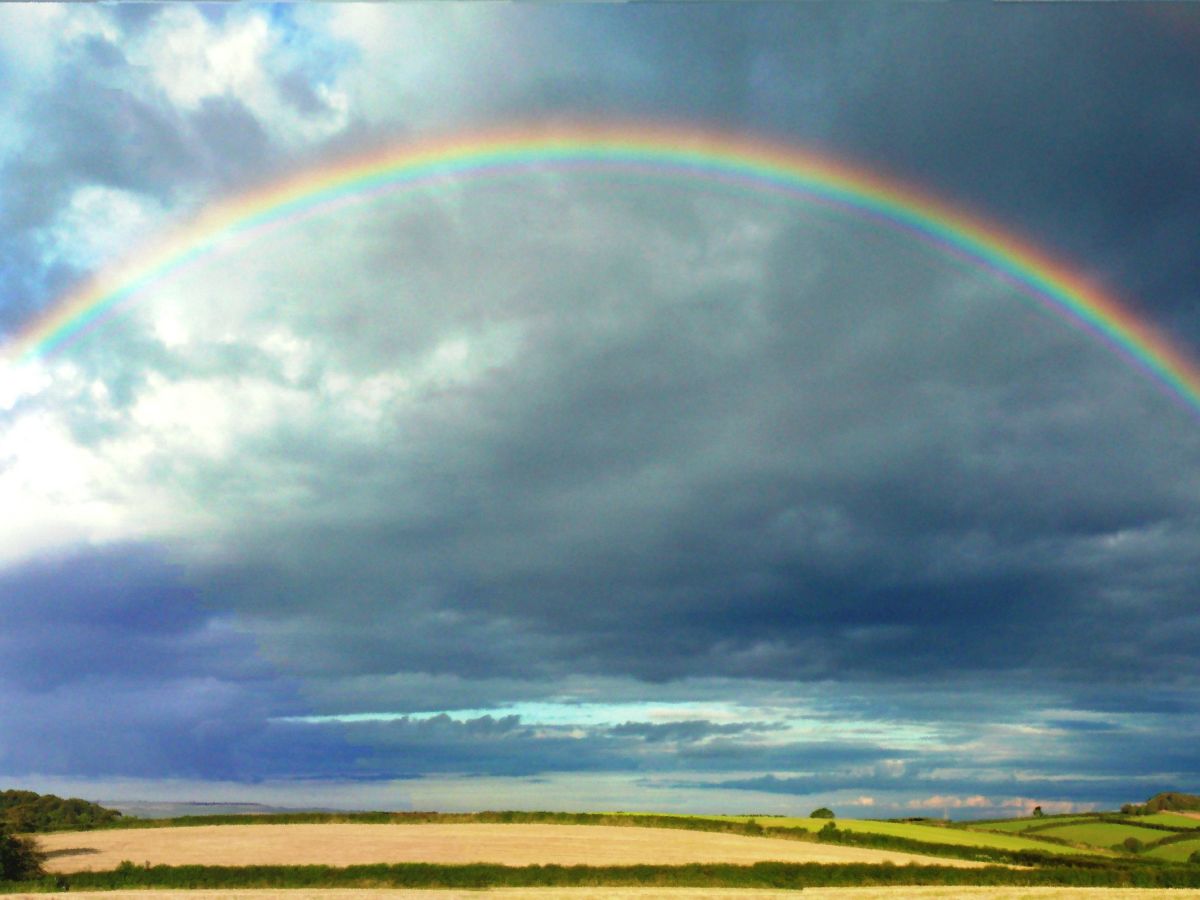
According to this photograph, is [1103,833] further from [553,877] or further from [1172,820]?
[553,877]

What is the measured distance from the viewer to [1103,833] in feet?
436

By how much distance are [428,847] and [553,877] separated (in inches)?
585

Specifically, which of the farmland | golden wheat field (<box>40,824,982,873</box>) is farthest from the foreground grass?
golden wheat field (<box>40,824,982,873</box>)

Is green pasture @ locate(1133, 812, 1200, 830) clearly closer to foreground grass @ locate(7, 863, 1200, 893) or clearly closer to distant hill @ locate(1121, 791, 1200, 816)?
distant hill @ locate(1121, 791, 1200, 816)

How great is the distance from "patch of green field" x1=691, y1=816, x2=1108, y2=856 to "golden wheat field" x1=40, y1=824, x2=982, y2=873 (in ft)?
42.7

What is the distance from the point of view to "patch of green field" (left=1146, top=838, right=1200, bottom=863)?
4583 inches

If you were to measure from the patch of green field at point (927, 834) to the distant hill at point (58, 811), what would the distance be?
63619 millimetres

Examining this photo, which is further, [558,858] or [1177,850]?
[1177,850]

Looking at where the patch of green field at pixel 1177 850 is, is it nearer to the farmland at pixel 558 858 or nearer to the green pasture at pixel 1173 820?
the green pasture at pixel 1173 820

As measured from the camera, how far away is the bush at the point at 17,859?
61.1m

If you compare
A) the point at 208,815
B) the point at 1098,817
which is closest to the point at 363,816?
the point at 208,815

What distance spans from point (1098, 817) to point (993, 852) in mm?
70509

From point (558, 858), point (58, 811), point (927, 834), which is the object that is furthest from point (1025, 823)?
point (58, 811)

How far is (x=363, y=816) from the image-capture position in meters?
93.4
